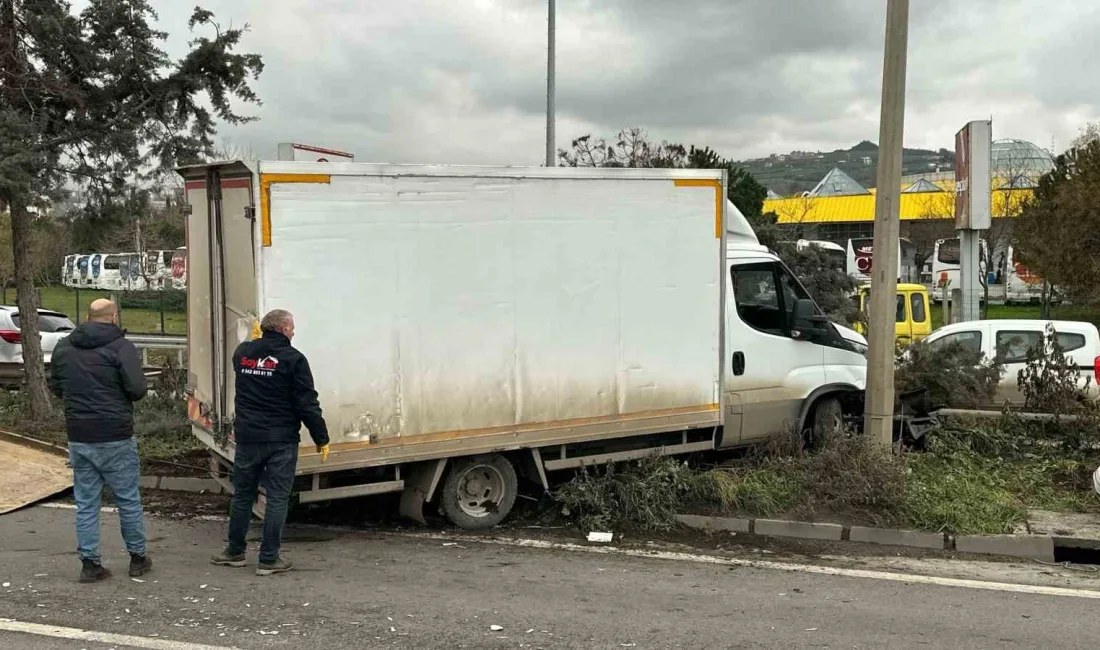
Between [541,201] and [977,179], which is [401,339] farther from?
[977,179]

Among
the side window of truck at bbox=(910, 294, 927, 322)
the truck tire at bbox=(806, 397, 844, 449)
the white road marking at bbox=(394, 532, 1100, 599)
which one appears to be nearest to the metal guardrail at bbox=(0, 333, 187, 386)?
the white road marking at bbox=(394, 532, 1100, 599)

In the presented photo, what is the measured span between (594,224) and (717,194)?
1.23m

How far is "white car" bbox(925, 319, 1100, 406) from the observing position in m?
10.5

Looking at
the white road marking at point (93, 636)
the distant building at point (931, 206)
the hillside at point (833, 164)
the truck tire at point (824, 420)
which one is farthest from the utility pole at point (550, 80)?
the hillside at point (833, 164)

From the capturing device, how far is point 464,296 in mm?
6637

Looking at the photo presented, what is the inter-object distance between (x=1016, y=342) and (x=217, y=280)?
378 inches

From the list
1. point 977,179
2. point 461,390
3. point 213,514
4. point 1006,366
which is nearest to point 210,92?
point 213,514

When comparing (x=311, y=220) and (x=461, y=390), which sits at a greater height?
(x=311, y=220)

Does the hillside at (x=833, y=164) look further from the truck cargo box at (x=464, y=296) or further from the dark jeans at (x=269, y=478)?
the dark jeans at (x=269, y=478)

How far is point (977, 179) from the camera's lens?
1470 centimetres

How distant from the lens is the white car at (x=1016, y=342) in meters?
10.5

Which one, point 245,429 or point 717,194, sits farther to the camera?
point 717,194

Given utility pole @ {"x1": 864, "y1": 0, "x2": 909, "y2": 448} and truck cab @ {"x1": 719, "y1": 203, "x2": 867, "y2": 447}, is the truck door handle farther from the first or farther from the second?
utility pole @ {"x1": 864, "y1": 0, "x2": 909, "y2": 448}

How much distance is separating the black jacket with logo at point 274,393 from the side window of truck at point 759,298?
4011 mm
